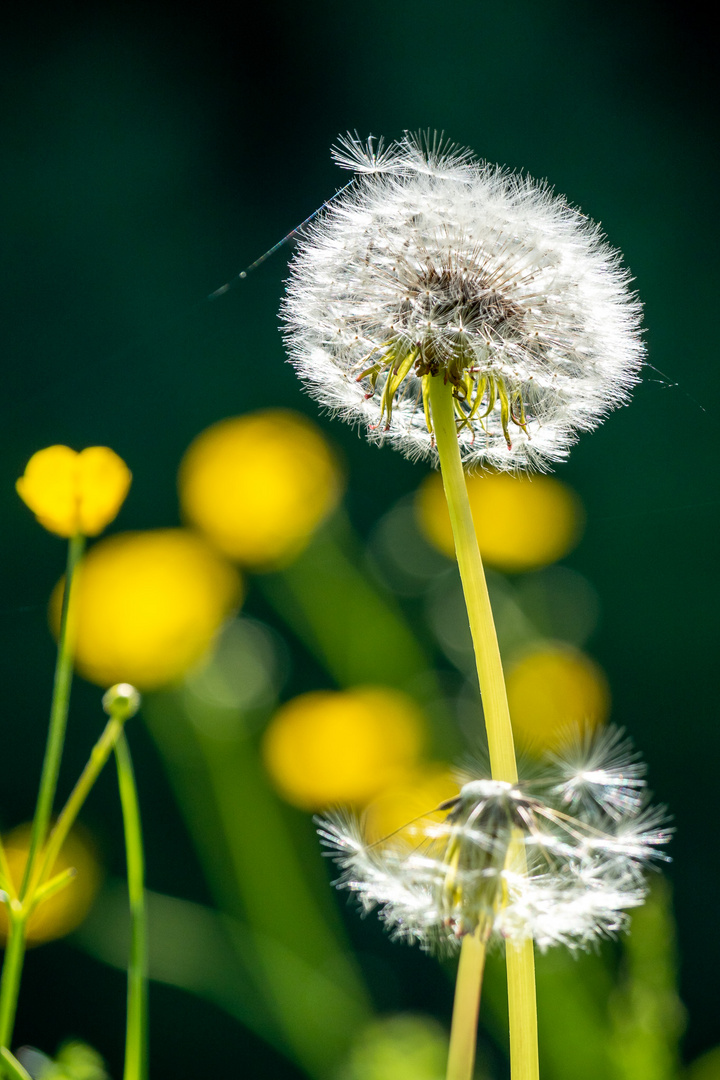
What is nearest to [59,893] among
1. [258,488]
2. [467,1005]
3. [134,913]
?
[258,488]

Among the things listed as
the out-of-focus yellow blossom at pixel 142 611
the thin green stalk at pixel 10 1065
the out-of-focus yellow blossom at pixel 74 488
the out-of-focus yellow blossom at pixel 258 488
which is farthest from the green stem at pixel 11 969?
the out-of-focus yellow blossom at pixel 258 488

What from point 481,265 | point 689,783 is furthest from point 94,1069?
point 689,783

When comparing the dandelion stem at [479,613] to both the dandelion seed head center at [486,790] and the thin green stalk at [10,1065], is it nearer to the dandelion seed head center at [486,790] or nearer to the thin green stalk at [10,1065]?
the dandelion seed head center at [486,790]

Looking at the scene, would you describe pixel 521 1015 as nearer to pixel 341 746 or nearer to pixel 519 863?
pixel 519 863

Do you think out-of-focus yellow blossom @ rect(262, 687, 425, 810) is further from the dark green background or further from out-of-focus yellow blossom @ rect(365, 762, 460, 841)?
the dark green background

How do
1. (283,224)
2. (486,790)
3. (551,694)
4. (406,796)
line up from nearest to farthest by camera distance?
(486,790) → (406,796) → (551,694) → (283,224)
